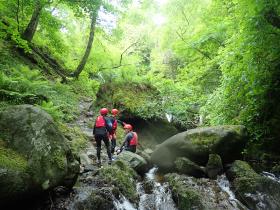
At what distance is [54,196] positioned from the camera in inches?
236

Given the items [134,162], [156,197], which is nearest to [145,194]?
[156,197]

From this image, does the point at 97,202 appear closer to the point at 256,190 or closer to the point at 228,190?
the point at 228,190

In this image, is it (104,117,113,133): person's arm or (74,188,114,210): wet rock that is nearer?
(74,188,114,210): wet rock

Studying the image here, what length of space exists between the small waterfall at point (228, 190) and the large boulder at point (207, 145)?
0.99 m

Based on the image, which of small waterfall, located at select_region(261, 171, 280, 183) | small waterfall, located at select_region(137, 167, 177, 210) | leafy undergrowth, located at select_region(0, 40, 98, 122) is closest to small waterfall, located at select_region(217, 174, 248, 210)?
small waterfall, located at select_region(261, 171, 280, 183)

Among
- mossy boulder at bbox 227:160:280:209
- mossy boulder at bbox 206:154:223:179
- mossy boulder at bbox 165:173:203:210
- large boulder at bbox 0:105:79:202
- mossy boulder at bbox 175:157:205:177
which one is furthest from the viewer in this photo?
mossy boulder at bbox 175:157:205:177

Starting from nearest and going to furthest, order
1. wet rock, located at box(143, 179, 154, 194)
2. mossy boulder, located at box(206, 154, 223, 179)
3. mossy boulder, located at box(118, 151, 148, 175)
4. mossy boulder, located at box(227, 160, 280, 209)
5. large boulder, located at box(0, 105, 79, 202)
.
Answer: large boulder, located at box(0, 105, 79, 202)
mossy boulder, located at box(227, 160, 280, 209)
wet rock, located at box(143, 179, 154, 194)
mossy boulder, located at box(206, 154, 223, 179)
mossy boulder, located at box(118, 151, 148, 175)

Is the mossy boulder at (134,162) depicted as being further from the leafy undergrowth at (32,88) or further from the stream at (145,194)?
the leafy undergrowth at (32,88)

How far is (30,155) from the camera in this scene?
5.43 m

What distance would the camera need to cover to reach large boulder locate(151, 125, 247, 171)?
9.52 metres

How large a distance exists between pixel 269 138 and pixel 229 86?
249 centimetres

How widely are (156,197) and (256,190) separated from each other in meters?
2.67

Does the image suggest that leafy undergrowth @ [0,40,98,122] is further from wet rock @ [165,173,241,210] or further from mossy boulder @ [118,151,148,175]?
wet rock @ [165,173,241,210]

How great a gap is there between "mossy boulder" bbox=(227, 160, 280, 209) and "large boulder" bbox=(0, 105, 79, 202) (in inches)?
177
